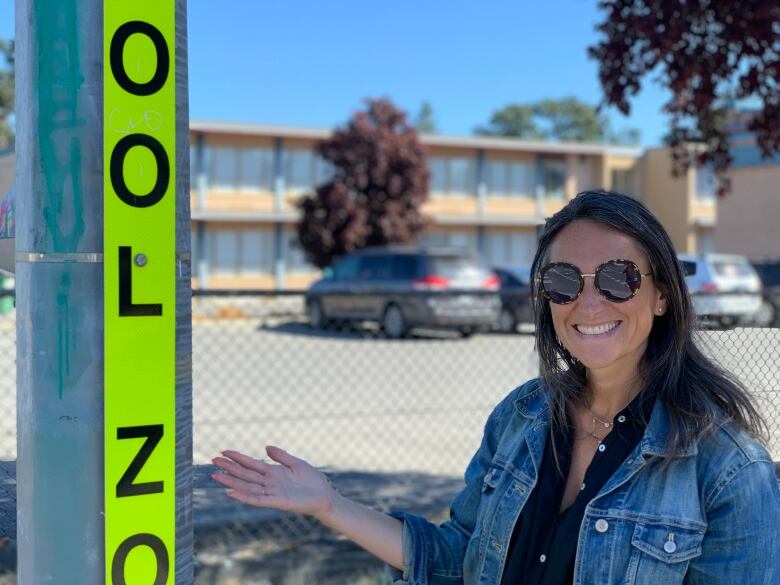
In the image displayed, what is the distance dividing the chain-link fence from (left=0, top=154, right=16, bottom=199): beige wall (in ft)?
2.52

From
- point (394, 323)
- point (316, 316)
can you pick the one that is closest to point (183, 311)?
point (394, 323)

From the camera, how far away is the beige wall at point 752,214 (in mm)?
24922

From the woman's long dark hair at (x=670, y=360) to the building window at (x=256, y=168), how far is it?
3032 centimetres

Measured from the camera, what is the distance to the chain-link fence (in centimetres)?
420

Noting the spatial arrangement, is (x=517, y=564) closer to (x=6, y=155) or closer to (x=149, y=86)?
(x=149, y=86)

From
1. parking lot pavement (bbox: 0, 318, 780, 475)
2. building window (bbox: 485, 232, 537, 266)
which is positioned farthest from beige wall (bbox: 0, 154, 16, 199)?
building window (bbox: 485, 232, 537, 266)

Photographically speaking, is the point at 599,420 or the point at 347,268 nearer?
the point at 599,420

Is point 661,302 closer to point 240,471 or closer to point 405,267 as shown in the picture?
point 240,471

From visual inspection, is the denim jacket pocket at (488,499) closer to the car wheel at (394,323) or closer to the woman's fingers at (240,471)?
the woman's fingers at (240,471)

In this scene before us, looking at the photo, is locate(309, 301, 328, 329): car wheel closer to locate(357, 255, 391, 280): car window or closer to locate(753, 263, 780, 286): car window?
locate(357, 255, 391, 280): car window

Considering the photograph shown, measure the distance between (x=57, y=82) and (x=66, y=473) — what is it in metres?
0.66

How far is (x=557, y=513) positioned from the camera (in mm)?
1926

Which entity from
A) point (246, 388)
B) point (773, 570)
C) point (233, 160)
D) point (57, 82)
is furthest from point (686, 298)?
point (233, 160)

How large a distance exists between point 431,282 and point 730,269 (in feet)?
21.0
